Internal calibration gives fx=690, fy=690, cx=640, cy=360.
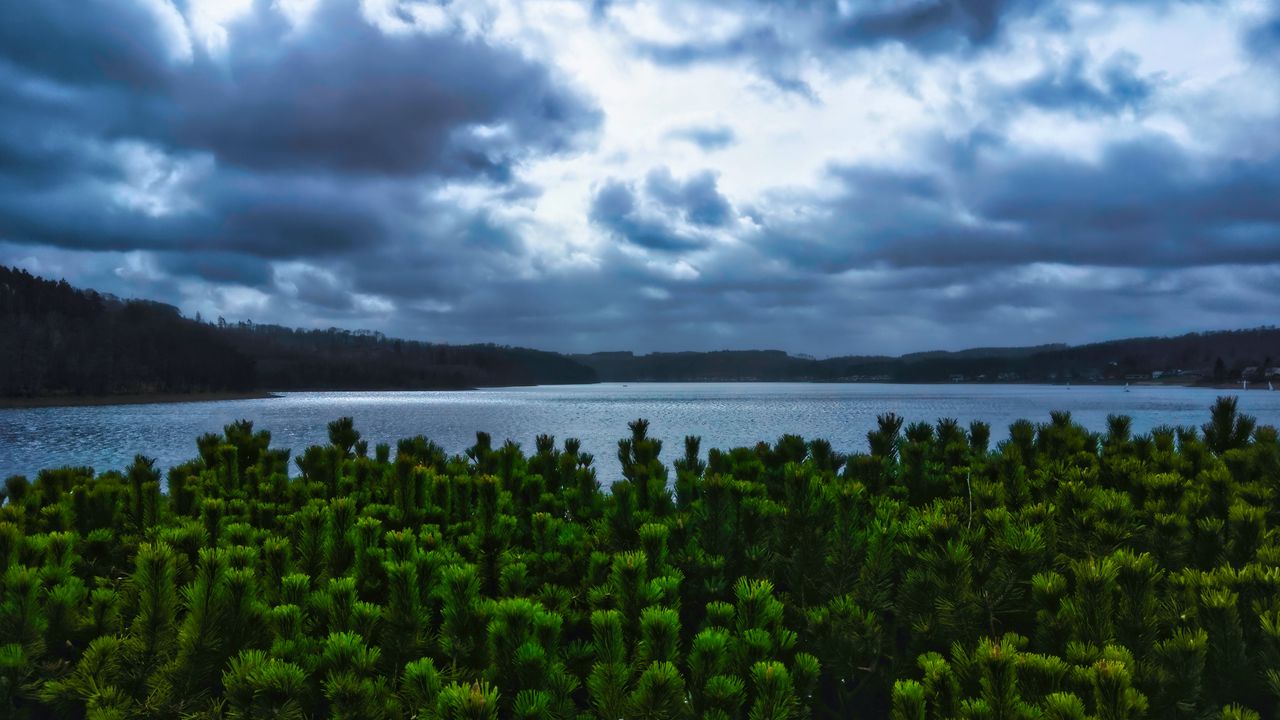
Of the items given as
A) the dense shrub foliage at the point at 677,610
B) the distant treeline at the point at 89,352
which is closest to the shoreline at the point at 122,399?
the distant treeline at the point at 89,352

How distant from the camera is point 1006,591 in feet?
12.4

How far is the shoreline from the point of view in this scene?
125312 mm

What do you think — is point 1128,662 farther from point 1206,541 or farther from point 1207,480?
point 1207,480

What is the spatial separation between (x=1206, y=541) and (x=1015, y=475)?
1.75 m

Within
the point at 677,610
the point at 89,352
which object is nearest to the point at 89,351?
the point at 89,352

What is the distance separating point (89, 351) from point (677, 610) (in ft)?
618

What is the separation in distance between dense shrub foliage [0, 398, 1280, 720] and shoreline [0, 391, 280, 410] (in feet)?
526

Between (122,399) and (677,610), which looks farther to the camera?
(122,399)

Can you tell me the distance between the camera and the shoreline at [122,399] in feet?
411

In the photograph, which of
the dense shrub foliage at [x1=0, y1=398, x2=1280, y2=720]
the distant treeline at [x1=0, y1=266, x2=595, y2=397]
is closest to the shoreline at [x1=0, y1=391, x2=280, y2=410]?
the distant treeline at [x1=0, y1=266, x2=595, y2=397]

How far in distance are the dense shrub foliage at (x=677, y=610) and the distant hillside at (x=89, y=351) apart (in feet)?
544

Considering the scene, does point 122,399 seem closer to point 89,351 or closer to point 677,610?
point 89,351

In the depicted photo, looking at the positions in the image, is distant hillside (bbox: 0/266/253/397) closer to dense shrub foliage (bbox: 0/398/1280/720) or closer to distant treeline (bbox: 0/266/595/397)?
distant treeline (bbox: 0/266/595/397)

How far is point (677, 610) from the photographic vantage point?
12.2ft
